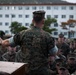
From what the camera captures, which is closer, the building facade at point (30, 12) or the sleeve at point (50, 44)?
the sleeve at point (50, 44)

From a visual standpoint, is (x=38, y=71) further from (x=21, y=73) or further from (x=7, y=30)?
(x=7, y=30)

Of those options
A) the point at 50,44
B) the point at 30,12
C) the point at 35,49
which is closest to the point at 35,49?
the point at 35,49

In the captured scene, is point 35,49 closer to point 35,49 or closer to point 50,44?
point 35,49

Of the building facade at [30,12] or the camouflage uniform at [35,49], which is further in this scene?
the building facade at [30,12]

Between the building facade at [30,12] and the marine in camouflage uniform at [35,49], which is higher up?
the marine in camouflage uniform at [35,49]

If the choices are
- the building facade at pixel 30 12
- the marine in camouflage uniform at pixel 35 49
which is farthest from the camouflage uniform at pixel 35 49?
the building facade at pixel 30 12

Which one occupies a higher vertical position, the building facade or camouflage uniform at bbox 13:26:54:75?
camouflage uniform at bbox 13:26:54:75

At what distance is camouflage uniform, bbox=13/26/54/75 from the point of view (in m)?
4.21

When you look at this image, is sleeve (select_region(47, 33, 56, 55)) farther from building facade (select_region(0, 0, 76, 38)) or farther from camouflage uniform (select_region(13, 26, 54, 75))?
building facade (select_region(0, 0, 76, 38))

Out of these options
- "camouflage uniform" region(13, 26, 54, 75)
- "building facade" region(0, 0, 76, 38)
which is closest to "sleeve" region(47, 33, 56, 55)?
"camouflage uniform" region(13, 26, 54, 75)

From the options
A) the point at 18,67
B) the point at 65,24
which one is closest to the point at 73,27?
the point at 65,24

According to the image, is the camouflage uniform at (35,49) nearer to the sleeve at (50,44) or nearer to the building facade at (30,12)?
the sleeve at (50,44)

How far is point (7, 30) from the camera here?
92812mm

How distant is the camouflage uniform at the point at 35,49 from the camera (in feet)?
13.8
